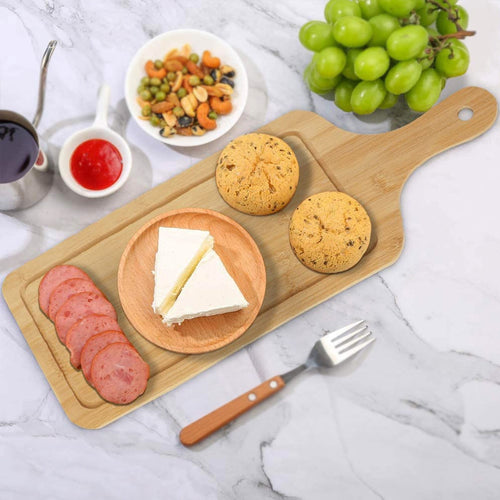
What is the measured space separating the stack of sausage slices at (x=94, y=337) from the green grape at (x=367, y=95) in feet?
3.18

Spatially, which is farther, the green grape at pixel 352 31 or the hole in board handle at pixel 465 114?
the hole in board handle at pixel 465 114

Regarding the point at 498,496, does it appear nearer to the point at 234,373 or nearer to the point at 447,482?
the point at 447,482

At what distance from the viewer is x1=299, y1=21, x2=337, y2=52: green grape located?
1678mm

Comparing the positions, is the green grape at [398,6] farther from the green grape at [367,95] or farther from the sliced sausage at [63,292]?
the sliced sausage at [63,292]

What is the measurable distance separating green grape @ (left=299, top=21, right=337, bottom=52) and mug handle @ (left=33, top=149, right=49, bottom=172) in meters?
0.86

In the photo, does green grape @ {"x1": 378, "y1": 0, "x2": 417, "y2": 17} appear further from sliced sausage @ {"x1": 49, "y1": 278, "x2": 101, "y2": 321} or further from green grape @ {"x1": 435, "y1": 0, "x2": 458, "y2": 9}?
sliced sausage @ {"x1": 49, "y1": 278, "x2": 101, "y2": 321}

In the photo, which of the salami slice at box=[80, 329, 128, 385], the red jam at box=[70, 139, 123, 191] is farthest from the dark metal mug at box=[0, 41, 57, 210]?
the salami slice at box=[80, 329, 128, 385]

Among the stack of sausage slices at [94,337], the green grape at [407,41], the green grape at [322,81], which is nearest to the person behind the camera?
the green grape at [407,41]

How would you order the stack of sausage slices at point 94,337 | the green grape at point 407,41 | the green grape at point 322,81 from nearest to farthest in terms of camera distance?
the green grape at point 407,41 < the stack of sausage slices at point 94,337 < the green grape at point 322,81

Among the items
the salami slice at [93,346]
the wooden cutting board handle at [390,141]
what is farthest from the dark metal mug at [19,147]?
the wooden cutting board handle at [390,141]

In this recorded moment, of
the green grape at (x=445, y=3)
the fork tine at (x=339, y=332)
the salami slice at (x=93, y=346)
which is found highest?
the green grape at (x=445, y=3)

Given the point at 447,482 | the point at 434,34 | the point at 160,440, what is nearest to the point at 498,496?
the point at 447,482

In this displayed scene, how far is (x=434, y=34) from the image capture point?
1658 millimetres

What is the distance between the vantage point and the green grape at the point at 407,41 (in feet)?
5.06
